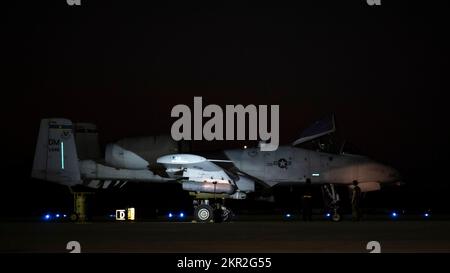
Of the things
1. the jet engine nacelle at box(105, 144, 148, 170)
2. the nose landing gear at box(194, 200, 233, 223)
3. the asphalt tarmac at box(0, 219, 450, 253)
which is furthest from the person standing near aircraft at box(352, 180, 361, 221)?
the jet engine nacelle at box(105, 144, 148, 170)

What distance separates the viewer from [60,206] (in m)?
52.0

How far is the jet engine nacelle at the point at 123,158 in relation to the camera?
2859cm

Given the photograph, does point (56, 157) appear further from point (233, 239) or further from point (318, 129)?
point (233, 239)

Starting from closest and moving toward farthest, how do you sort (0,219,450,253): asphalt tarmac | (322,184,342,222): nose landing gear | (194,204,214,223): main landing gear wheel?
(0,219,450,253): asphalt tarmac, (194,204,214,223): main landing gear wheel, (322,184,342,222): nose landing gear

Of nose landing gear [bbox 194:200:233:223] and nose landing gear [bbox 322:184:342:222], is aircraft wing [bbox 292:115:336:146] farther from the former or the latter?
nose landing gear [bbox 194:200:233:223]

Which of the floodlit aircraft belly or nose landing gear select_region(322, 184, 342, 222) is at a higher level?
the floodlit aircraft belly

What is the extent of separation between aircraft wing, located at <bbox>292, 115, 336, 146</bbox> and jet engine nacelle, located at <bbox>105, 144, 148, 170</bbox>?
232 inches

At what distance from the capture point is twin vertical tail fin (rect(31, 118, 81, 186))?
101ft

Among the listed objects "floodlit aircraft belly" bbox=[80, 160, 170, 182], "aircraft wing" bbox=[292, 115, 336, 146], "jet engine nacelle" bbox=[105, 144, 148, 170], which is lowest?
"floodlit aircraft belly" bbox=[80, 160, 170, 182]

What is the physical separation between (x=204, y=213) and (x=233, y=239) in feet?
29.8

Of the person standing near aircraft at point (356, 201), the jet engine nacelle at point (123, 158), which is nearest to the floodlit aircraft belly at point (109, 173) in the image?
the jet engine nacelle at point (123, 158)

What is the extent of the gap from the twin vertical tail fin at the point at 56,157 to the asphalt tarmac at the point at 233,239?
8661mm

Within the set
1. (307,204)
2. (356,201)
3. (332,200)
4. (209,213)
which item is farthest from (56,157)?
(356,201)
